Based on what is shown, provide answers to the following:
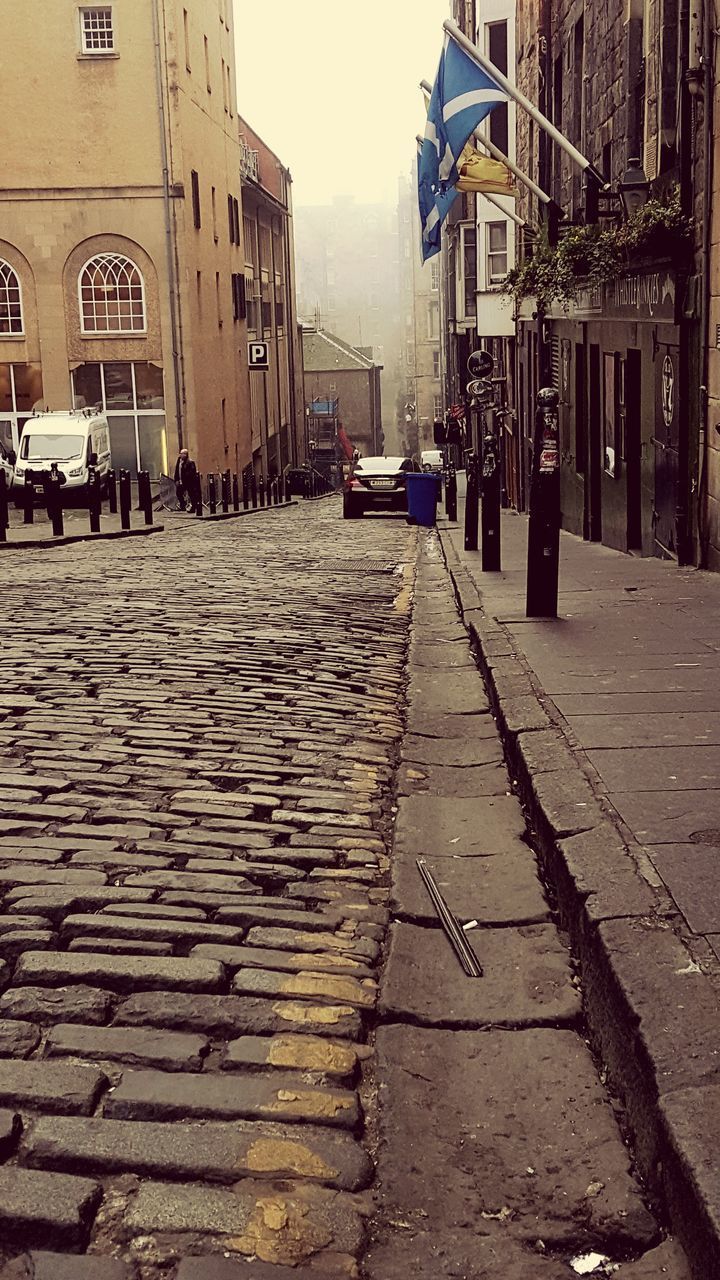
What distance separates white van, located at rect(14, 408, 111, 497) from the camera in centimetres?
3322

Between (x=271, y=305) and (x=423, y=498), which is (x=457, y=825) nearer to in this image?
(x=423, y=498)

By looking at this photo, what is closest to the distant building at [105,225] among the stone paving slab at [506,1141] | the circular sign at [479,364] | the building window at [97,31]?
the building window at [97,31]

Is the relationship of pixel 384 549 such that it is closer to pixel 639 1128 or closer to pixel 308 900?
pixel 308 900

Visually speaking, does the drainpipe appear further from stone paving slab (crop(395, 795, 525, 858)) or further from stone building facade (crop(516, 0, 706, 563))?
stone paving slab (crop(395, 795, 525, 858))

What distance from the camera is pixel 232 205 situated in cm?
5025

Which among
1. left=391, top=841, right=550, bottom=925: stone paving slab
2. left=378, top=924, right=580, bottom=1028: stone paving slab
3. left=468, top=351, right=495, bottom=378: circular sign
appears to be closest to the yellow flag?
left=468, top=351, right=495, bottom=378: circular sign

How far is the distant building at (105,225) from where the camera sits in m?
40.4

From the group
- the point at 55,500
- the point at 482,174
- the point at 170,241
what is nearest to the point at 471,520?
the point at 482,174

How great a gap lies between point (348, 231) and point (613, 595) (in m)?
193

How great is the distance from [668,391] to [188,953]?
10658mm

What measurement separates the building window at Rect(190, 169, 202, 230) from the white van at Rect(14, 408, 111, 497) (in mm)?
10233

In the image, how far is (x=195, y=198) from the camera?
140 ft

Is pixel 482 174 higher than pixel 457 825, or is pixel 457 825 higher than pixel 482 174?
pixel 482 174

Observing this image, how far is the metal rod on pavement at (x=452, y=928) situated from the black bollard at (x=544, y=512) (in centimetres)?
474
